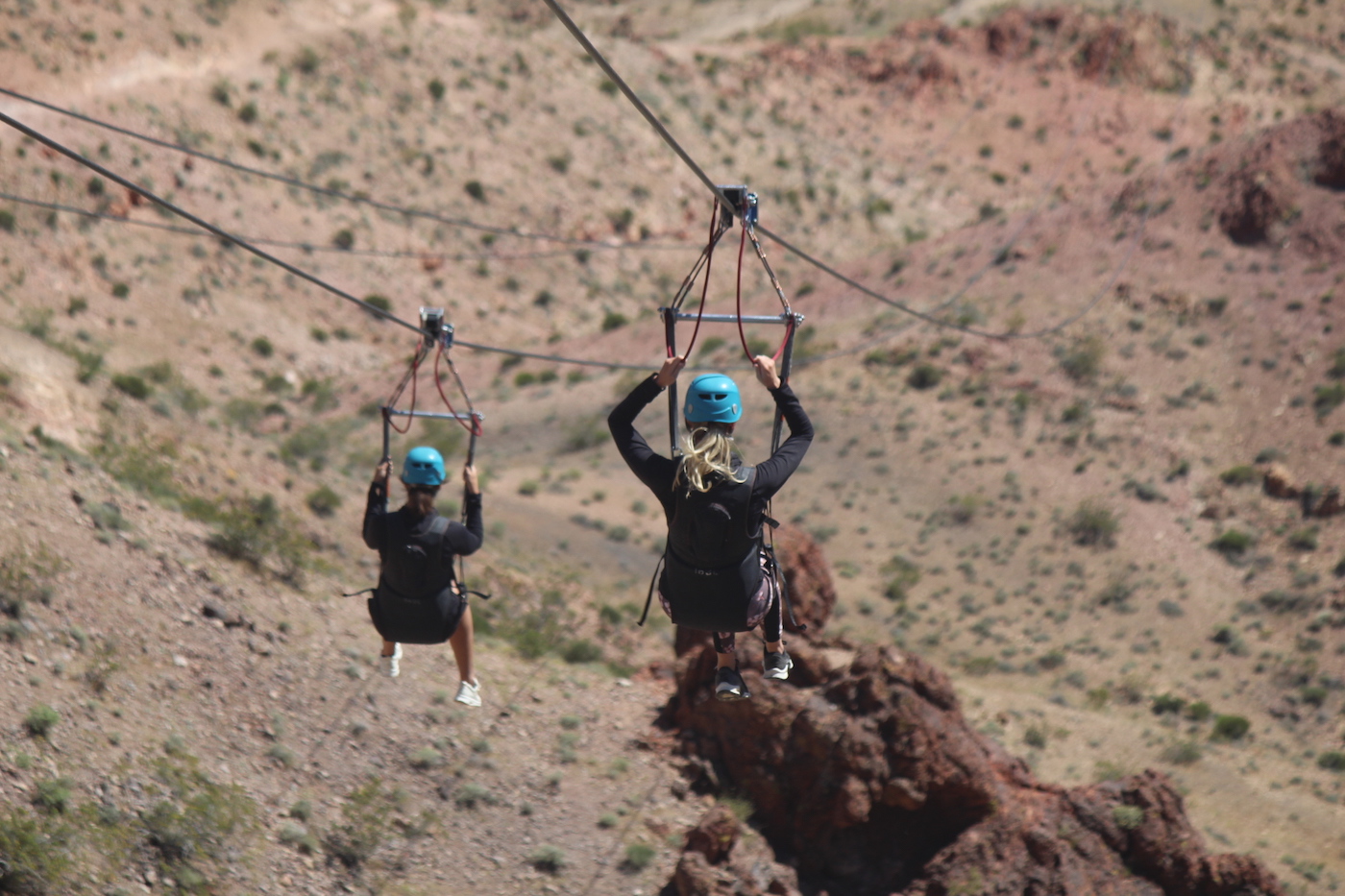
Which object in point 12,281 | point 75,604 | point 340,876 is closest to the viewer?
point 340,876

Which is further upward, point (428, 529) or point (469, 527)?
point (469, 527)

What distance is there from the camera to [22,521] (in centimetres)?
1426

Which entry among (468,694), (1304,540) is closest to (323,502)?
(468,694)

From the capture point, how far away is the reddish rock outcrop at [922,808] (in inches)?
511

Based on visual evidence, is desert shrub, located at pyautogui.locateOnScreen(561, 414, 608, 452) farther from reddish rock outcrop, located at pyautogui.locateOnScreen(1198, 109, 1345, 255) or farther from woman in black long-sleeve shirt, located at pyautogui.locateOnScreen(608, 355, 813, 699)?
woman in black long-sleeve shirt, located at pyautogui.locateOnScreen(608, 355, 813, 699)

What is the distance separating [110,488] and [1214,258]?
3630 centimetres

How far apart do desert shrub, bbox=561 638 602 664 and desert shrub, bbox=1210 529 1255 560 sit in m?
19.0

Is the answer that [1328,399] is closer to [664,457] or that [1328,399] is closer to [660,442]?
[660,442]

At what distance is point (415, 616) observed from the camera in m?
9.37

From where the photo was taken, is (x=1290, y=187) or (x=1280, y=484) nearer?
(x=1280, y=484)

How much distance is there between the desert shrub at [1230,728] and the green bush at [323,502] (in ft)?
53.3

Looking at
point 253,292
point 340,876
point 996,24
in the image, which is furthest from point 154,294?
point 996,24

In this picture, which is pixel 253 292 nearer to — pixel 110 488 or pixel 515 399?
pixel 515 399

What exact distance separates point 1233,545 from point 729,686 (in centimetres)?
2664
